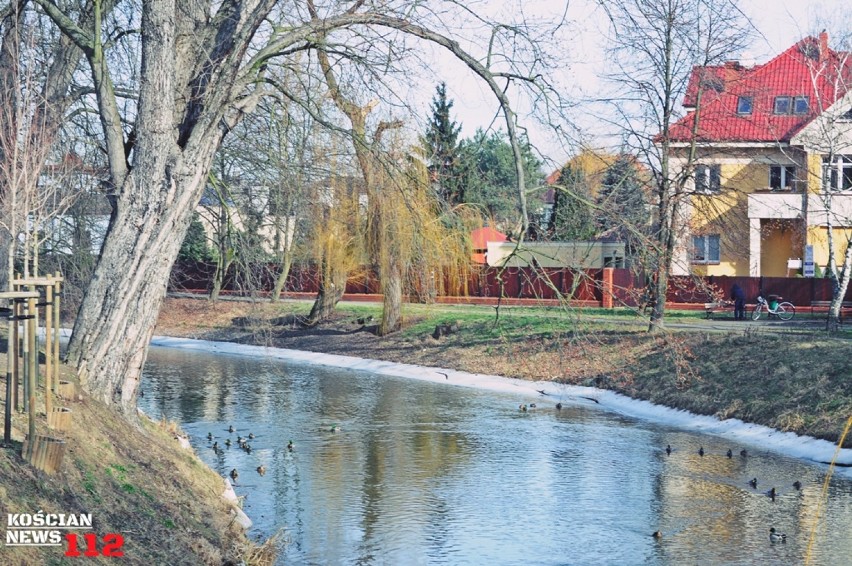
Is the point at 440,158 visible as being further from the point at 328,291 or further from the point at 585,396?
the point at 328,291

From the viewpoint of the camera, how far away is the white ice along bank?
720 inches

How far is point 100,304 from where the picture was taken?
1155 cm

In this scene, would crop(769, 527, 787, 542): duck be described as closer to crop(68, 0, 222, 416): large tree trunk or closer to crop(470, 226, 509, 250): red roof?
crop(68, 0, 222, 416): large tree trunk

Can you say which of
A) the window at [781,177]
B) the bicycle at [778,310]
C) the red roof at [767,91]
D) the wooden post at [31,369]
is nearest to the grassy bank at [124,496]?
the wooden post at [31,369]

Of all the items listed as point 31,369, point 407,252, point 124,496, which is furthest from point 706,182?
point 31,369

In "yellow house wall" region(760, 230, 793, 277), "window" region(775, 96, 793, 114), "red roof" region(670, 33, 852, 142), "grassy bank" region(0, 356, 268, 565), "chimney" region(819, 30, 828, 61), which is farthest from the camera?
"yellow house wall" region(760, 230, 793, 277)

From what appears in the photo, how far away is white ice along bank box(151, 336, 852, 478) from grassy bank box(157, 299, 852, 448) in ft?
0.96

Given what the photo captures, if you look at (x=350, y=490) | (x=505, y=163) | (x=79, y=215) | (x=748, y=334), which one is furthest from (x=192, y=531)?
(x=505, y=163)

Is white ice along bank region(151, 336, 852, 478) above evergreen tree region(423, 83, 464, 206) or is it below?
below

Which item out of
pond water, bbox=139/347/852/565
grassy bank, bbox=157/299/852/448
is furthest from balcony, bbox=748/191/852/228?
pond water, bbox=139/347/852/565

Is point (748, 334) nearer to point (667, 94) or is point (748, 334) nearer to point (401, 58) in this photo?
point (667, 94)

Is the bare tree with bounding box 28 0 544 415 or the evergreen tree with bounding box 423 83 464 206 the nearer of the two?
the bare tree with bounding box 28 0 544 415

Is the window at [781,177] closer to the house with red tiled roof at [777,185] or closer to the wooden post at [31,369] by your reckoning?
the house with red tiled roof at [777,185]

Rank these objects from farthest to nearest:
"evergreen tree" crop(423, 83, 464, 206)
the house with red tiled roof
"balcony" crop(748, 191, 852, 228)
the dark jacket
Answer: "balcony" crop(748, 191, 852, 228)
the house with red tiled roof
the dark jacket
"evergreen tree" crop(423, 83, 464, 206)
